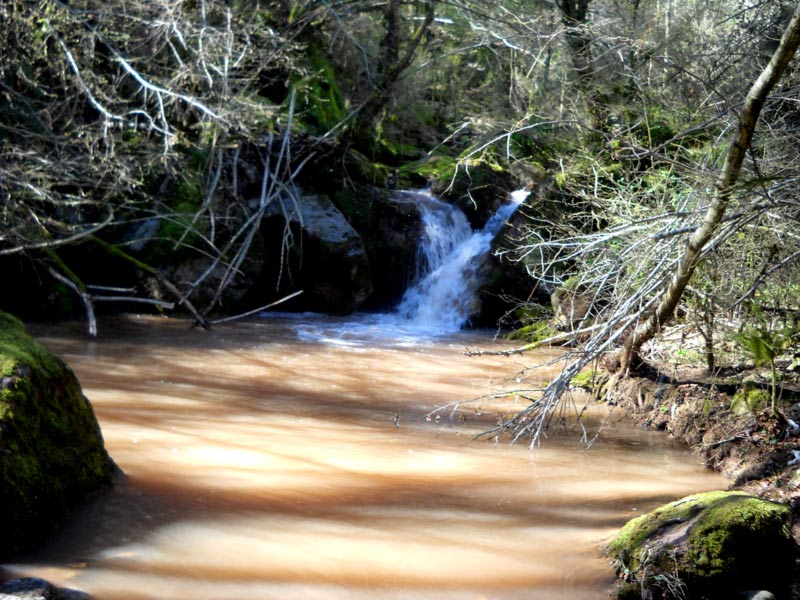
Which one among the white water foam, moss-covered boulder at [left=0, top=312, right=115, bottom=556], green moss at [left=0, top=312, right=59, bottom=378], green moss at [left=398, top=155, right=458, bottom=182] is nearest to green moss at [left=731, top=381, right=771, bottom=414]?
moss-covered boulder at [left=0, top=312, right=115, bottom=556]

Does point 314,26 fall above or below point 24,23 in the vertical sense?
above

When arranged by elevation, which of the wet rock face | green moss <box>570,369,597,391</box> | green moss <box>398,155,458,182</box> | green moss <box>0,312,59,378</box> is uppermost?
green moss <box>398,155,458,182</box>

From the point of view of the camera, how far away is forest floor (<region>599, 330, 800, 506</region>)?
18.7ft

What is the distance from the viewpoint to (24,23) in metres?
8.65

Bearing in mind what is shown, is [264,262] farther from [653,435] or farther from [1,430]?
[1,430]

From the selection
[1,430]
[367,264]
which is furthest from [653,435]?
[367,264]

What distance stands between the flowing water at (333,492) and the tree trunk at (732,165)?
1.39 meters

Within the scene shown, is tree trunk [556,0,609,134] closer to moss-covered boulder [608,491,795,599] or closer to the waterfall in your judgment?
the waterfall

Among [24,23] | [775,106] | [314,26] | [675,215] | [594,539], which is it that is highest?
[314,26]

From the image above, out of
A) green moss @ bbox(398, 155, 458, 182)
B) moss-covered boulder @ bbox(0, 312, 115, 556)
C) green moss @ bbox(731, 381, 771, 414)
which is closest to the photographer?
moss-covered boulder @ bbox(0, 312, 115, 556)

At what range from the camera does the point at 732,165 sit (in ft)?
16.4

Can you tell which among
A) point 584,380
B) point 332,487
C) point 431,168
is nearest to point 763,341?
point 584,380

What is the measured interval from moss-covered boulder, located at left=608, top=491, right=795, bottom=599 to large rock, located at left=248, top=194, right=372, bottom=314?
10894mm

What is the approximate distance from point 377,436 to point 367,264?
27.5 ft
